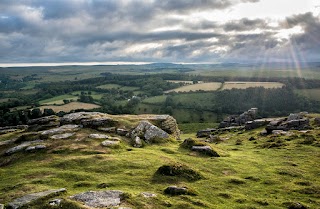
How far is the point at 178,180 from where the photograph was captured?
29.9 meters

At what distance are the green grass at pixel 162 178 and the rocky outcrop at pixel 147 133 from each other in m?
2.58

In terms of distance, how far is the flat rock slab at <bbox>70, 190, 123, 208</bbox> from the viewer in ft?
73.4

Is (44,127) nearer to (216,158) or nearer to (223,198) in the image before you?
(216,158)

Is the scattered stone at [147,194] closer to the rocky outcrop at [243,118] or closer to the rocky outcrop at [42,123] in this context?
the rocky outcrop at [42,123]

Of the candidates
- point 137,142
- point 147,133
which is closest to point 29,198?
point 137,142

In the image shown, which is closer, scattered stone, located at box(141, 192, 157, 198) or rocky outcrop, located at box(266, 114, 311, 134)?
scattered stone, located at box(141, 192, 157, 198)

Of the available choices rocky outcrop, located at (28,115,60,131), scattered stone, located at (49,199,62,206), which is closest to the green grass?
scattered stone, located at (49,199,62,206)

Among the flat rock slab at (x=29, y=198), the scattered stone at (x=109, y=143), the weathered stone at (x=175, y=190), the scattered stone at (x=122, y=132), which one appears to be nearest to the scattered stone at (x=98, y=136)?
the scattered stone at (x=109, y=143)

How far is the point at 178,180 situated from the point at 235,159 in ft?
47.9

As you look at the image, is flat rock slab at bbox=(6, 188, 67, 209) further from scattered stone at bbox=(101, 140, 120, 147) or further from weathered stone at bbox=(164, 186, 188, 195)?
scattered stone at bbox=(101, 140, 120, 147)

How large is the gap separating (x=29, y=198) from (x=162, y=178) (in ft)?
41.5

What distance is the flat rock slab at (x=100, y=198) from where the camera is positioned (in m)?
22.4

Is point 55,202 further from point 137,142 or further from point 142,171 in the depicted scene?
point 137,142

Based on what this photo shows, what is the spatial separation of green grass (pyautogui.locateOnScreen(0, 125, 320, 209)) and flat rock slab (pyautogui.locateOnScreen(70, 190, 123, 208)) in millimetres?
1098
